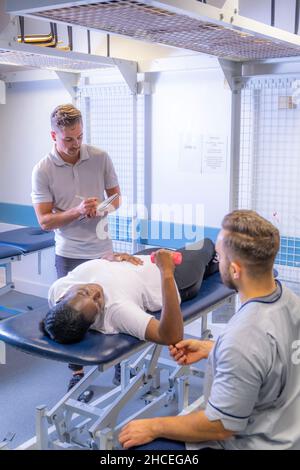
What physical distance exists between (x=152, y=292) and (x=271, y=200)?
1.25 m

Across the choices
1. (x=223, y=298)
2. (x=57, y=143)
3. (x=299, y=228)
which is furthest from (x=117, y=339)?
(x=299, y=228)

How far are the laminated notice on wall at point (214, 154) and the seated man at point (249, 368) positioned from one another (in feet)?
6.15

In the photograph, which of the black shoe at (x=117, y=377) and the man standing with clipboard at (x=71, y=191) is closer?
the man standing with clipboard at (x=71, y=191)

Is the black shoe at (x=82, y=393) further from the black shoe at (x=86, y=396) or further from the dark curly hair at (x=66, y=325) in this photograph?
the dark curly hair at (x=66, y=325)

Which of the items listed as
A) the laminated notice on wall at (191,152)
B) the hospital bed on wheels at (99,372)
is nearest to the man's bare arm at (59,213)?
the hospital bed on wheels at (99,372)

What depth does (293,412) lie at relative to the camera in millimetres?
1360

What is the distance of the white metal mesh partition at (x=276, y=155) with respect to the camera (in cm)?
300

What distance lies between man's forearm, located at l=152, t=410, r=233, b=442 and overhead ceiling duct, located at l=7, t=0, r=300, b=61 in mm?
1186

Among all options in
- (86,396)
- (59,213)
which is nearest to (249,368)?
(59,213)

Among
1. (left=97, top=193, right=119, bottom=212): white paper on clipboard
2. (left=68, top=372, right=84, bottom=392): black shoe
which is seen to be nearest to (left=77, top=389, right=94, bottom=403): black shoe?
(left=68, top=372, right=84, bottom=392): black shoe

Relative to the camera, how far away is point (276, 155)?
3.12 meters

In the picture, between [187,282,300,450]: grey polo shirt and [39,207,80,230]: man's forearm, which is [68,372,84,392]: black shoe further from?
[187,282,300,450]: grey polo shirt

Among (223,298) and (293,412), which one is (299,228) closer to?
(223,298)

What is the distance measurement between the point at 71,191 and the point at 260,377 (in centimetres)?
159
